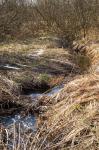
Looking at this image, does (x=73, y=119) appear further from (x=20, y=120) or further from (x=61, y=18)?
(x=61, y=18)

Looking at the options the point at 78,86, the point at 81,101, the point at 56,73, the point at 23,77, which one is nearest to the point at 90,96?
the point at 81,101

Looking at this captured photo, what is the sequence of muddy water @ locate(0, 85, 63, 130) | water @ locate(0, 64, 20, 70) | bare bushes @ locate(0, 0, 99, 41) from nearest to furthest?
muddy water @ locate(0, 85, 63, 130) < water @ locate(0, 64, 20, 70) < bare bushes @ locate(0, 0, 99, 41)

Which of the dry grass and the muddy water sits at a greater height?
the dry grass

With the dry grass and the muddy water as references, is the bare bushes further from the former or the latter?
the muddy water

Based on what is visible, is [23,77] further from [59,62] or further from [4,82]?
[59,62]

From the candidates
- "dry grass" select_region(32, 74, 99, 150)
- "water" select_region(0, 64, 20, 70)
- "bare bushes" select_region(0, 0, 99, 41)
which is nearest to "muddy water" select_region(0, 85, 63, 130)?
"dry grass" select_region(32, 74, 99, 150)

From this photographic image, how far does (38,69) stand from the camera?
44.1 feet

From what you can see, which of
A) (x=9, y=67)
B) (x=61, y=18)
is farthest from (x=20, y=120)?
(x=61, y=18)

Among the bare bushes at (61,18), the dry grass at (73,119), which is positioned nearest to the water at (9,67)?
the dry grass at (73,119)

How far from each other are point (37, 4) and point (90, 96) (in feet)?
54.6

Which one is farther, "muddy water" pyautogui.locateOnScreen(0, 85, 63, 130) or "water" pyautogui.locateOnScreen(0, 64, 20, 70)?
"water" pyautogui.locateOnScreen(0, 64, 20, 70)

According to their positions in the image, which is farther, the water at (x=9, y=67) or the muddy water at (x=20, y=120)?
the water at (x=9, y=67)

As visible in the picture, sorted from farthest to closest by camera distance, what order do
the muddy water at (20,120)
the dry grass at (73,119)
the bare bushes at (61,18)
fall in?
the bare bushes at (61,18) → the muddy water at (20,120) → the dry grass at (73,119)

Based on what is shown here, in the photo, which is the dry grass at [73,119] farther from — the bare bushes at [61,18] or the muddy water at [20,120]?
the bare bushes at [61,18]
